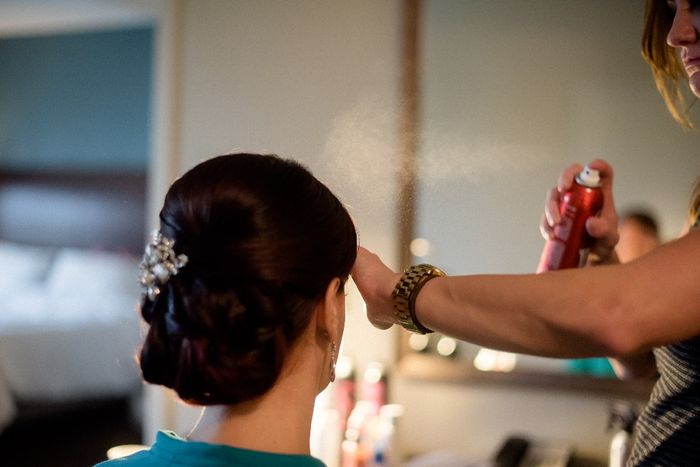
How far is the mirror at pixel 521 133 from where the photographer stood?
56.0 inches

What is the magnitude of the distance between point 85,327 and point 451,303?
1621mm

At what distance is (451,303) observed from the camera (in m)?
0.79

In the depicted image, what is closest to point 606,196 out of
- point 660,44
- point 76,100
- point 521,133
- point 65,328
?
point 660,44

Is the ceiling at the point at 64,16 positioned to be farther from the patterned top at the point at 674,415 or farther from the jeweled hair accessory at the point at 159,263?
the patterned top at the point at 674,415

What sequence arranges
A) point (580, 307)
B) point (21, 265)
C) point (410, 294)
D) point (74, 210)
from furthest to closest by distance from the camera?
point (74, 210)
point (21, 265)
point (410, 294)
point (580, 307)

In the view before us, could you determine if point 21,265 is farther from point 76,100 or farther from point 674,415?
point 674,415

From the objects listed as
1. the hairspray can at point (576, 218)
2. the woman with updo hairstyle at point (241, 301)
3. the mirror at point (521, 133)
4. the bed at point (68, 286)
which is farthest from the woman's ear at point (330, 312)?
the bed at point (68, 286)

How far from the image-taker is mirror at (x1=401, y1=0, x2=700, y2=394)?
1.42m

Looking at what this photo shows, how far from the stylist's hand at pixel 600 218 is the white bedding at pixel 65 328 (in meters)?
1.32

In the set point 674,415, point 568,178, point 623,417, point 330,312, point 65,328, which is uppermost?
point 568,178

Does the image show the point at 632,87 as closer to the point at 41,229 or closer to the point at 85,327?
the point at 85,327

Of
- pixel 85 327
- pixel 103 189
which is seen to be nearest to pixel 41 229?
pixel 103 189

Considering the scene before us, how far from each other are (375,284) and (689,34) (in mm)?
438

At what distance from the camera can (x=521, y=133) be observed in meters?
1.51
